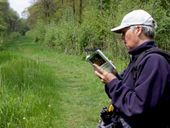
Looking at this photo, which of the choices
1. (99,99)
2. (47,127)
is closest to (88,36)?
(99,99)

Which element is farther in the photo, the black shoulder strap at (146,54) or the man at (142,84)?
the black shoulder strap at (146,54)

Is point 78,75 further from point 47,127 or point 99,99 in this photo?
point 47,127

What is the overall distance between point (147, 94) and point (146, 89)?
4 cm

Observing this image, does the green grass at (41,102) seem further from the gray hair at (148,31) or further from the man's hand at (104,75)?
the gray hair at (148,31)

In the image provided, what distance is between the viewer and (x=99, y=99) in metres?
9.29

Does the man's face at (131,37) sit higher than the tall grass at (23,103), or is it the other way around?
the man's face at (131,37)

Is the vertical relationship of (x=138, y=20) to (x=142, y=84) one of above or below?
above

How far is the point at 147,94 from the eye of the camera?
2707 mm

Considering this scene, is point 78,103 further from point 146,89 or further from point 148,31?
point 146,89

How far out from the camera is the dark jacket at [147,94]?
2.71 metres

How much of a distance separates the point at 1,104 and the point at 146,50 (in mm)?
3966

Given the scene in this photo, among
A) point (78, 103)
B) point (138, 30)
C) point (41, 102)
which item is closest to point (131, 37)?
point (138, 30)

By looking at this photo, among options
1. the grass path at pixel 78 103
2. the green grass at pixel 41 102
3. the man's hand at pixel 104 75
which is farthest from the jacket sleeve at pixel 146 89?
the grass path at pixel 78 103

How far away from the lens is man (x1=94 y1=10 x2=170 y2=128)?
2711 mm
